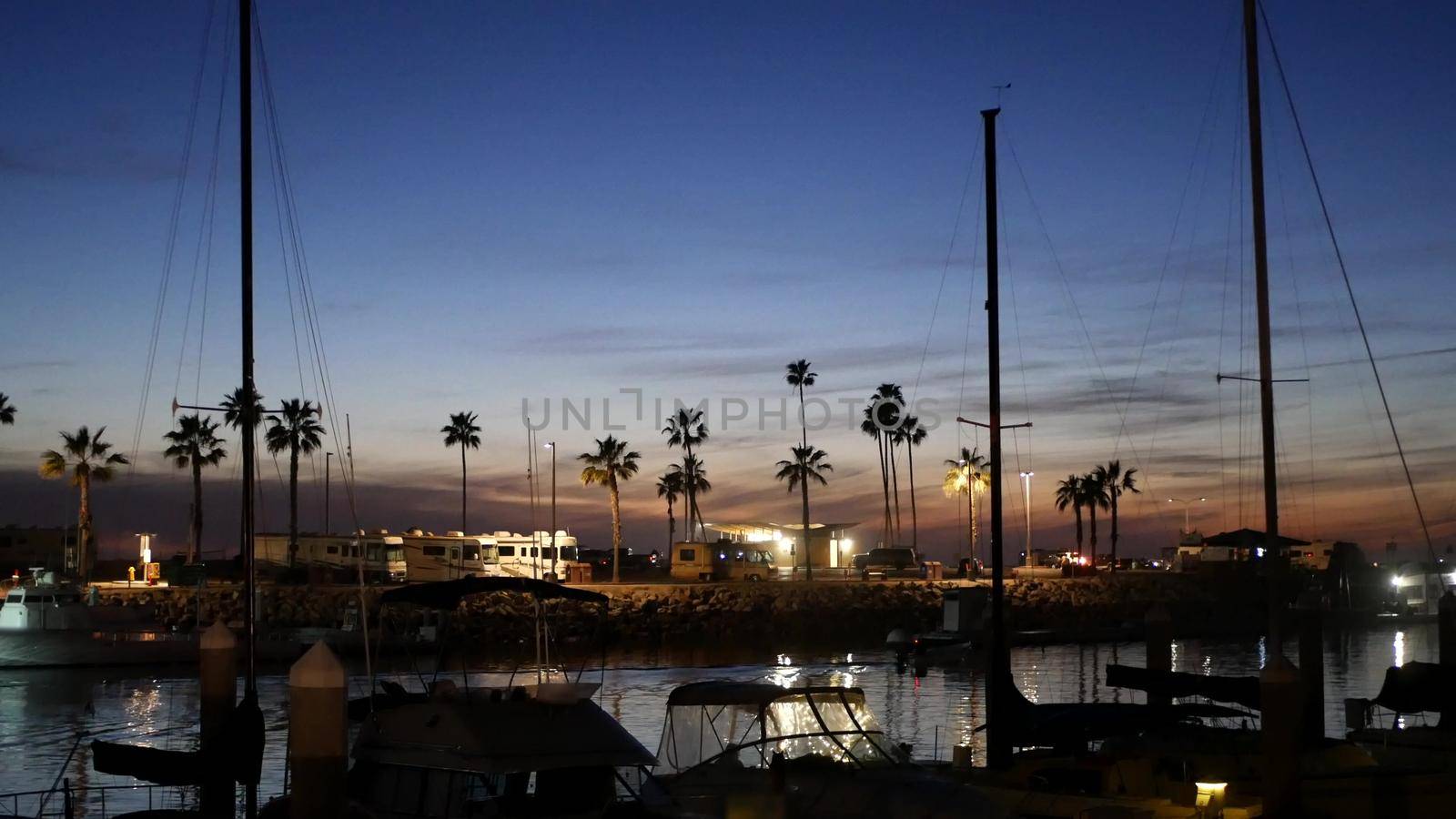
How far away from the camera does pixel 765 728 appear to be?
59.1ft

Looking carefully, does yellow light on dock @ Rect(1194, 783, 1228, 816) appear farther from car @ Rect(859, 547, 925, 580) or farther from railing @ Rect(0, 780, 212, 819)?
car @ Rect(859, 547, 925, 580)

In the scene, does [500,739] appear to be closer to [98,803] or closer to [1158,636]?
[98,803]

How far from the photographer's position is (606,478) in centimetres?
9850

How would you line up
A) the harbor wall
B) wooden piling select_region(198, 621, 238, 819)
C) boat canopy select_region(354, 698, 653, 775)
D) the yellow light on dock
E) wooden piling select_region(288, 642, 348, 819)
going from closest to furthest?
wooden piling select_region(288, 642, 348, 819) < boat canopy select_region(354, 698, 653, 775) < the yellow light on dock < wooden piling select_region(198, 621, 238, 819) < the harbor wall

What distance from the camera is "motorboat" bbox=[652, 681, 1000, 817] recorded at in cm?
1590

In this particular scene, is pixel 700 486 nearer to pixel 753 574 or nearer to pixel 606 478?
Answer: pixel 606 478

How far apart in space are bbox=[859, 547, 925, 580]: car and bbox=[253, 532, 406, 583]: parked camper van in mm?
31357

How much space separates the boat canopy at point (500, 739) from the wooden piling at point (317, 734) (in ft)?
9.15

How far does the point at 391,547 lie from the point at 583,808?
67.8 meters

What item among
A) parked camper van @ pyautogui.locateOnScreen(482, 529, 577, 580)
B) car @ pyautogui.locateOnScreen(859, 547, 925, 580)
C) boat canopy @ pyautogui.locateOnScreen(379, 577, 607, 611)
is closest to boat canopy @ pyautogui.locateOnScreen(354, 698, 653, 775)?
boat canopy @ pyautogui.locateOnScreen(379, 577, 607, 611)

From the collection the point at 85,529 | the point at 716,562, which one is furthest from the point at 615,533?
the point at 85,529

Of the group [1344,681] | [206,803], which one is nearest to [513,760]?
[206,803]

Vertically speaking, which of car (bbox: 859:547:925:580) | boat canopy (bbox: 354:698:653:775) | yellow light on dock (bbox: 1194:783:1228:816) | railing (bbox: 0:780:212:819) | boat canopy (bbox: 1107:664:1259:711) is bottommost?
railing (bbox: 0:780:212:819)

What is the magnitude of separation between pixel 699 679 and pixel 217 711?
33046 millimetres
